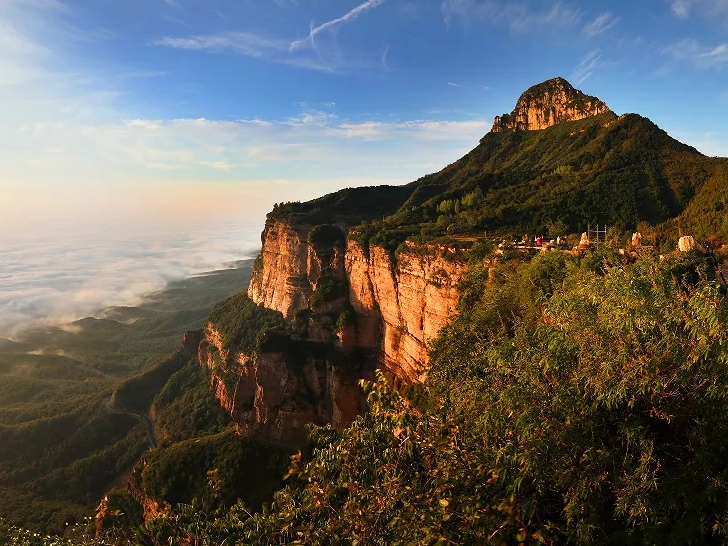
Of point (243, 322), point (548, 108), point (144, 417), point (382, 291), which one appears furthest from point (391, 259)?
point (548, 108)

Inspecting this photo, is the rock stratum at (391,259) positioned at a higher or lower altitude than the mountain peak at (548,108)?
lower

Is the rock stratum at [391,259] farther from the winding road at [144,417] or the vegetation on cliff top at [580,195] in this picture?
the winding road at [144,417]

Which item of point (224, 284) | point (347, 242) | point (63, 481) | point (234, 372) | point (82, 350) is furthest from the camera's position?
point (224, 284)

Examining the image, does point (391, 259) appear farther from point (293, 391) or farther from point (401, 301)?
point (293, 391)

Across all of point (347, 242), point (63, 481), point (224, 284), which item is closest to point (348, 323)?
point (347, 242)

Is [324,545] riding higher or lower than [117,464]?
higher

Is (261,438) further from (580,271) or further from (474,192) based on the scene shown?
(474,192)

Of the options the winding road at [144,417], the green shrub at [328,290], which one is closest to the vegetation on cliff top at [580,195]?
the green shrub at [328,290]
